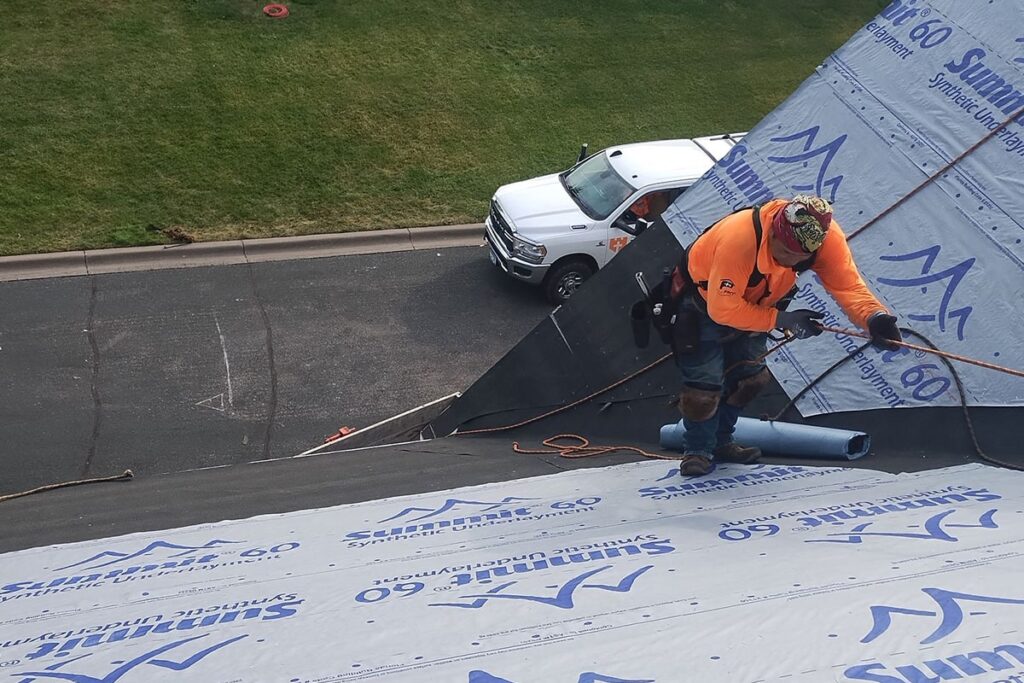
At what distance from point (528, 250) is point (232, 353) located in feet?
11.3

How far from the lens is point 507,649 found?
3271mm

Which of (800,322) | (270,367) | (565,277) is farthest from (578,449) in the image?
(565,277)

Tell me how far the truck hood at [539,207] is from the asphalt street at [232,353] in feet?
3.08

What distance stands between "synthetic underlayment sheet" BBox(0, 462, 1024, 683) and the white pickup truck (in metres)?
5.97

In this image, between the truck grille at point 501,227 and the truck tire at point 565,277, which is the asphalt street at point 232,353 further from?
the truck grille at point 501,227

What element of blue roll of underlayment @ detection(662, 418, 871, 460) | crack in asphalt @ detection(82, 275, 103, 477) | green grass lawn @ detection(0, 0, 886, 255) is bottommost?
crack in asphalt @ detection(82, 275, 103, 477)

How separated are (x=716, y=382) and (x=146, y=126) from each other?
444 inches

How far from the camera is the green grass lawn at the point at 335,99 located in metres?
13.0

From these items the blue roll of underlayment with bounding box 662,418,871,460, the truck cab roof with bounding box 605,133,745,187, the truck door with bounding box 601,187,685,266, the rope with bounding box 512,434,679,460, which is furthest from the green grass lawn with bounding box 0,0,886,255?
the blue roll of underlayment with bounding box 662,418,871,460

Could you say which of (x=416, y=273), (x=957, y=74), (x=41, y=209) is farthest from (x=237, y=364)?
(x=957, y=74)

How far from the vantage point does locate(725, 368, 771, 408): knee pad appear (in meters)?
5.21

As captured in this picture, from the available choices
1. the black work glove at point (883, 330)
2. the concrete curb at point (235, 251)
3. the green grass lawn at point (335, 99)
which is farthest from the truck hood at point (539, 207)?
the black work glove at point (883, 330)

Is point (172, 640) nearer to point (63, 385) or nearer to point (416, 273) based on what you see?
point (63, 385)

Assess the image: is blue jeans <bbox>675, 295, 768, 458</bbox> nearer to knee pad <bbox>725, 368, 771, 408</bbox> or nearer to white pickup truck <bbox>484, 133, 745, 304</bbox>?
knee pad <bbox>725, 368, 771, 408</bbox>
